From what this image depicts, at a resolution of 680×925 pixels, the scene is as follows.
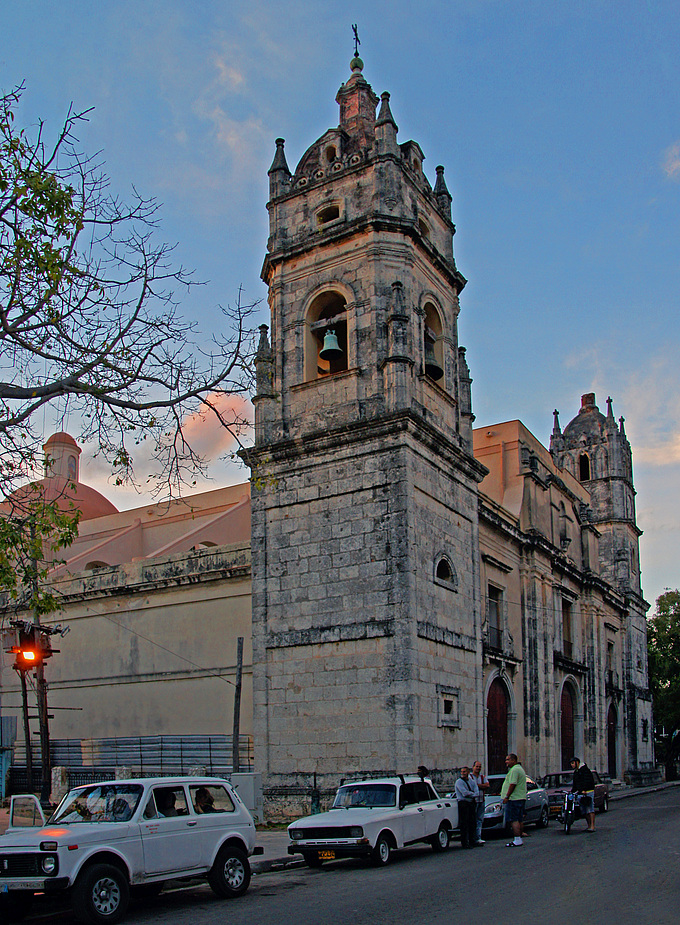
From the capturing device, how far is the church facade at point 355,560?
63.3 ft

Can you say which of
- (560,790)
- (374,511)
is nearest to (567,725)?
(560,790)

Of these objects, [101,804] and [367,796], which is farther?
[367,796]

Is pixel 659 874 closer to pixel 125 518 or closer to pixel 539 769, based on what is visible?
pixel 539 769

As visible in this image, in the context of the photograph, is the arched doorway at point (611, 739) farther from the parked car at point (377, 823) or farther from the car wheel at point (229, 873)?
the car wheel at point (229, 873)

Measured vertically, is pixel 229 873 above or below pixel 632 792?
above

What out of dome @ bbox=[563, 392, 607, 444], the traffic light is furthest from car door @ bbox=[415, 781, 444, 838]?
dome @ bbox=[563, 392, 607, 444]

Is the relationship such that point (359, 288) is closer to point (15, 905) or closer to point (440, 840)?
point (440, 840)

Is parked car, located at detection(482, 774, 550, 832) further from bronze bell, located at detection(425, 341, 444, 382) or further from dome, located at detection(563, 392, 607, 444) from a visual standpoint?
dome, located at detection(563, 392, 607, 444)

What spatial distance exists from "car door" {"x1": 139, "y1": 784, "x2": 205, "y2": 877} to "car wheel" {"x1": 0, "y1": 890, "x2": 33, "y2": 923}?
1226mm

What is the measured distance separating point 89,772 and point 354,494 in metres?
9.88

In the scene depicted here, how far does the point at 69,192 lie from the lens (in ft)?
35.8

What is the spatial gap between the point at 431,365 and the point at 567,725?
15.9 m

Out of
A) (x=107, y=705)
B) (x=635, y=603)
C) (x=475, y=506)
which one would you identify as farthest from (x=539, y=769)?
(x=635, y=603)

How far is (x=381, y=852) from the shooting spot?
1298 centimetres
